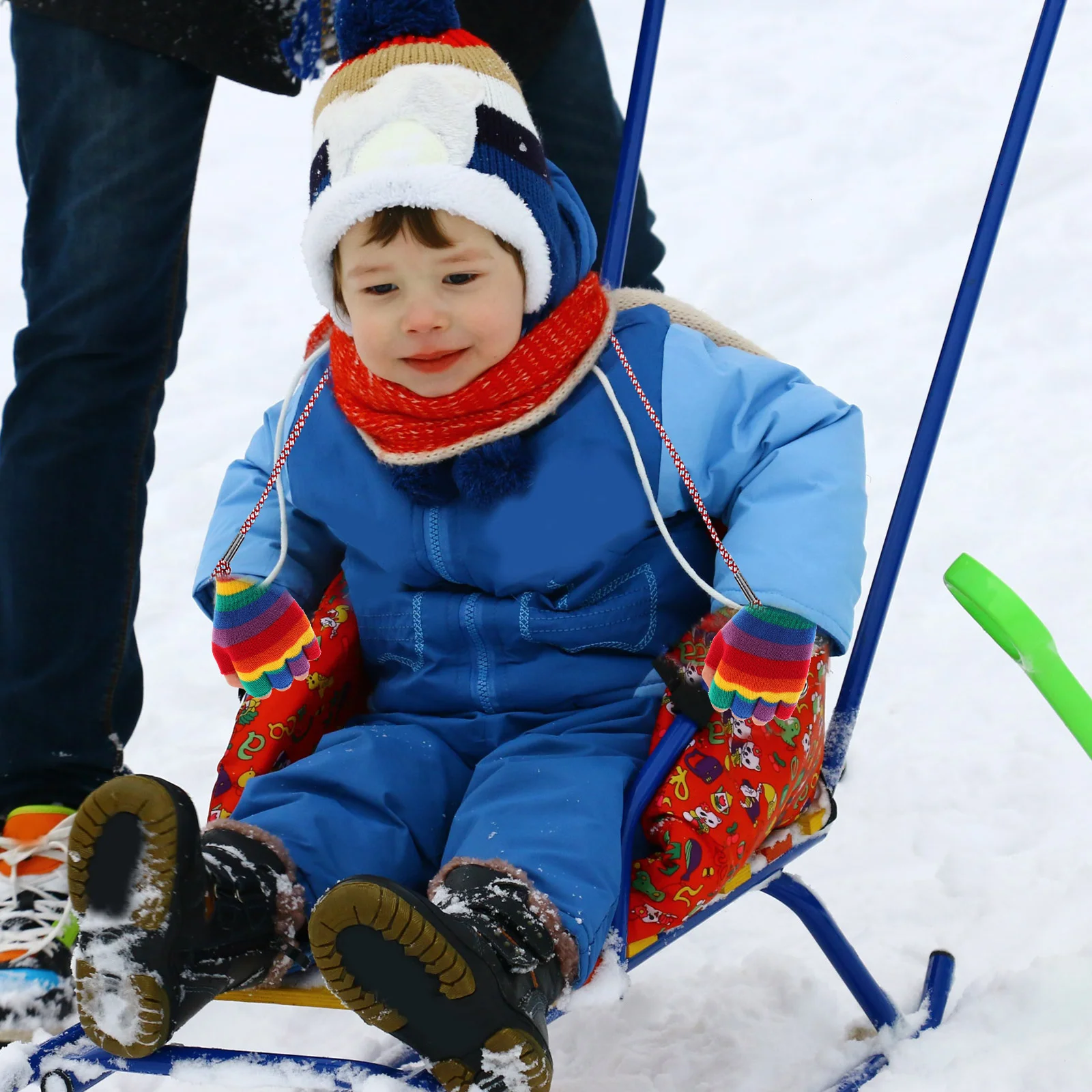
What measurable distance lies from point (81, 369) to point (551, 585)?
63cm

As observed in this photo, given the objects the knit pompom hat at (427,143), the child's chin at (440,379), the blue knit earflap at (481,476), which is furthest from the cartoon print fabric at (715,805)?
the knit pompom hat at (427,143)

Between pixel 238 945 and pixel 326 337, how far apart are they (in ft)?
2.49

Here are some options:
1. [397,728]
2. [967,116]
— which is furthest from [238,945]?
[967,116]

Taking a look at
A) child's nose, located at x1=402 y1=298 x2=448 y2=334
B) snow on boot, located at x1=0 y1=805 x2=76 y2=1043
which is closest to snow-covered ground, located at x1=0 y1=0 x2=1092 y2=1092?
snow on boot, located at x1=0 y1=805 x2=76 y2=1043

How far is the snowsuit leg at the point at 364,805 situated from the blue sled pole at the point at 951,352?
460 mm

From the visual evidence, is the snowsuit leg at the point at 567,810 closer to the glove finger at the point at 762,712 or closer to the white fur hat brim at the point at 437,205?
the glove finger at the point at 762,712

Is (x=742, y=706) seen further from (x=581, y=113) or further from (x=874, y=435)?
(x=874, y=435)

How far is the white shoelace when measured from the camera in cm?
153

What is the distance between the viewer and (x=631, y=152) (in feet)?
5.50

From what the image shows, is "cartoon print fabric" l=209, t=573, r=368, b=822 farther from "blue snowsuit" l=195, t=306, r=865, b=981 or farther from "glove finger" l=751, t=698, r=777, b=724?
"glove finger" l=751, t=698, r=777, b=724

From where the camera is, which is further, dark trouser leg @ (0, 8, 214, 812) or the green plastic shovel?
dark trouser leg @ (0, 8, 214, 812)

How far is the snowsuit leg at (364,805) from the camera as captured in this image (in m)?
1.35

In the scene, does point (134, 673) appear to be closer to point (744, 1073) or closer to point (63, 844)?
point (63, 844)

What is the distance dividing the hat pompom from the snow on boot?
892 millimetres
